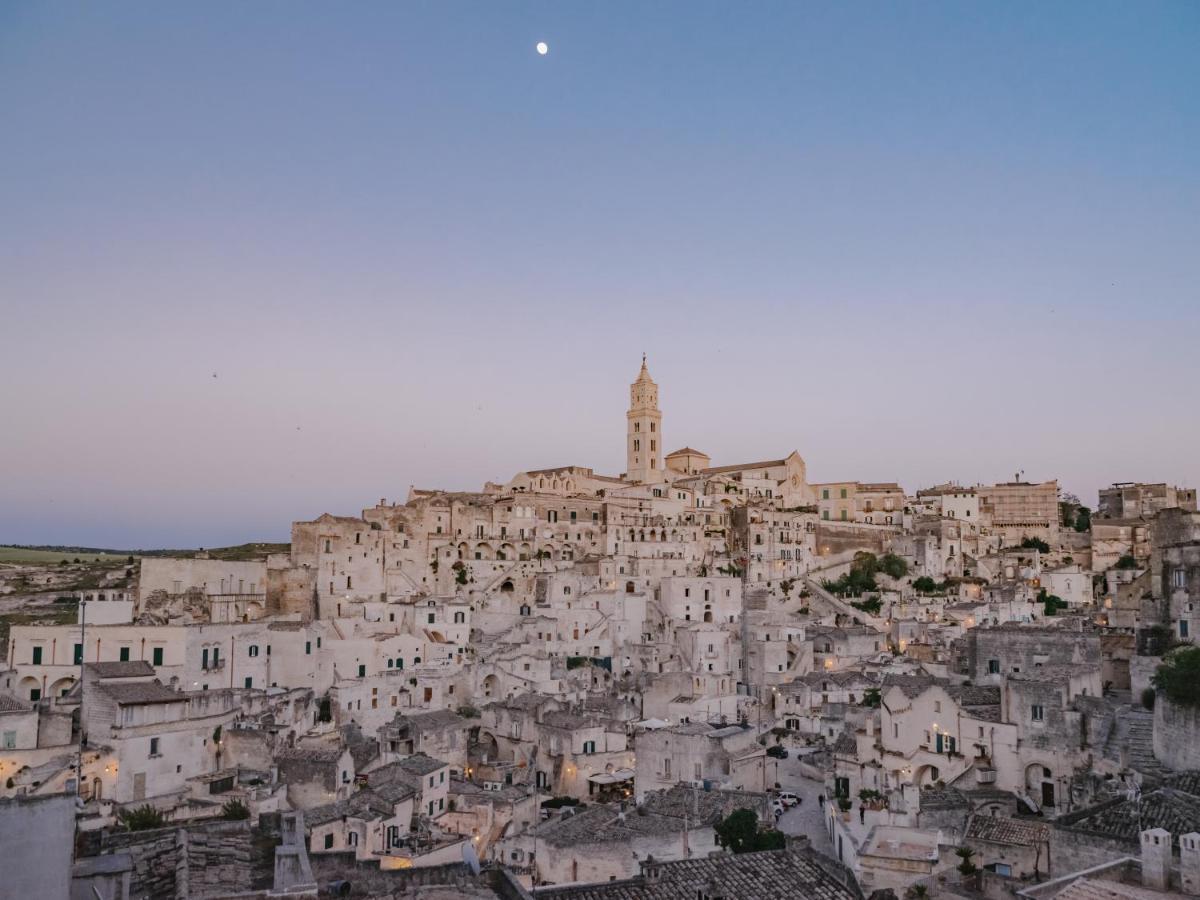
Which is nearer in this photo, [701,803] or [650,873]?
[650,873]

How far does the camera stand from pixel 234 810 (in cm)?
2086

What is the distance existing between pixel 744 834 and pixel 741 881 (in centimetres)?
672

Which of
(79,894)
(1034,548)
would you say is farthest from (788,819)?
(1034,548)

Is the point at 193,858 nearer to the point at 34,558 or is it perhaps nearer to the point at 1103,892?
the point at 1103,892

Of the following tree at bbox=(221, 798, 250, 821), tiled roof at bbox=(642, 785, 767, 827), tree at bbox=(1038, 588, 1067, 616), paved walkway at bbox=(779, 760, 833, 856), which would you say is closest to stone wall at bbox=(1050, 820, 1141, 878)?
paved walkway at bbox=(779, 760, 833, 856)

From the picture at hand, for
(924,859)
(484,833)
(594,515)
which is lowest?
(484,833)

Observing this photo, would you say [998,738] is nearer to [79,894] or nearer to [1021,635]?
[1021,635]

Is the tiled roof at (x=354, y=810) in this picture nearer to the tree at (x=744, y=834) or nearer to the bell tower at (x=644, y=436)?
the tree at (x=744, y=834)

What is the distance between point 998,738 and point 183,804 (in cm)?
2106

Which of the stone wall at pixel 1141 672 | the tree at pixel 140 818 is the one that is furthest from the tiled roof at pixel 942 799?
the tree at pixel 140 818

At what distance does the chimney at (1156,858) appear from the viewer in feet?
43.8

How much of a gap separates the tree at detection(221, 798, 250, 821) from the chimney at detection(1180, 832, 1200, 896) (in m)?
16.2

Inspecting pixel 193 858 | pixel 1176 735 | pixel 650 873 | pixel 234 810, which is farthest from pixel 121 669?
pixel 1176 735

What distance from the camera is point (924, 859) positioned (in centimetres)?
1919
